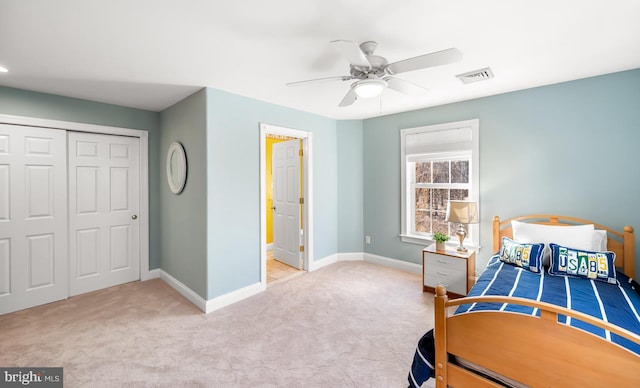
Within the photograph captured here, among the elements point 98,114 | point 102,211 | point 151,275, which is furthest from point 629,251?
point 98,114

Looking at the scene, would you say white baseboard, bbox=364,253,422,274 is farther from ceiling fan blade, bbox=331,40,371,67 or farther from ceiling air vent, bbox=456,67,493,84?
ceiling fan blade, bbox=331,40,371,67

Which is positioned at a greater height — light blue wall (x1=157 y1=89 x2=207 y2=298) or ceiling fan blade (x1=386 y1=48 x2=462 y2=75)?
ceiling fan blade (x1=386 y1=48 x2=462 y2=75)

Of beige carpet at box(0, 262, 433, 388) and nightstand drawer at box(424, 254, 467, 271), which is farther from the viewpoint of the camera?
nightstand drawer at box(424, 254, 467, 271)

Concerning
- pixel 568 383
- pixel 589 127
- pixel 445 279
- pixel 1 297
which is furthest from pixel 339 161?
pixel 1 297

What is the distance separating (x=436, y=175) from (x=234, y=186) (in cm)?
272

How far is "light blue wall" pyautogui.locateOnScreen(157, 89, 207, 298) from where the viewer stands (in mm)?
2955

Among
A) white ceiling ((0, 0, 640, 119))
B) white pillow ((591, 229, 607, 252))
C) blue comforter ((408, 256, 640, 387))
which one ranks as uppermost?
white ceiling ((0, 0, 640, 119))

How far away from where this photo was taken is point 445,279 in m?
3.16

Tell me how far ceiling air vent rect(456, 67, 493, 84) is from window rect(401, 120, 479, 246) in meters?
0.81

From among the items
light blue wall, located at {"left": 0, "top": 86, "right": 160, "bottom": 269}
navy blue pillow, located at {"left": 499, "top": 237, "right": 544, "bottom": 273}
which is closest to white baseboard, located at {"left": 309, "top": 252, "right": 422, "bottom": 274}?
navy blue pillow, located at {"left": 499, "top": 237, "right": 544, "bottom": 273}

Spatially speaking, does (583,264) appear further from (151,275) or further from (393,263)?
(151,275)

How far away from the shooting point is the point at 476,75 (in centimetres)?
262

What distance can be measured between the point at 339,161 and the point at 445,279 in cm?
234

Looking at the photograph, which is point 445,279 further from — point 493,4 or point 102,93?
point 102,93
